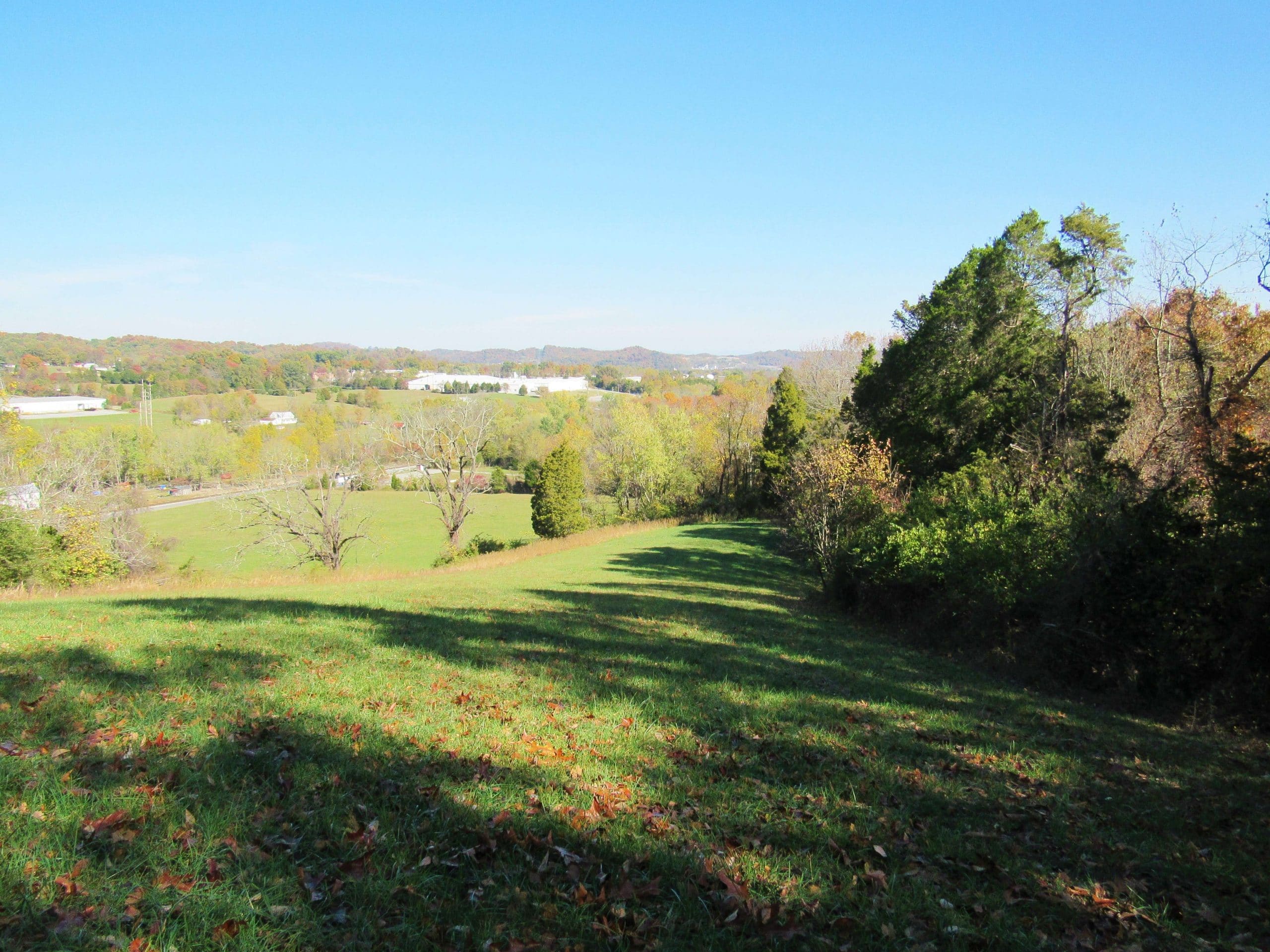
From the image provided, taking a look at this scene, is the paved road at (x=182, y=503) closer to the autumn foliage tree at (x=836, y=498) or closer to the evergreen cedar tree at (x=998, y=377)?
the autumn foliage tree at (x=836, y=498)

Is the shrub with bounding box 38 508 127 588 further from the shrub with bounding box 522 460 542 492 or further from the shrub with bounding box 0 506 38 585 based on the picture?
the shrub with bounding box 522 460 542 492

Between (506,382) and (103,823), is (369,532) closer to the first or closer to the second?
(103,823)

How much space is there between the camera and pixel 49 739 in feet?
15.2

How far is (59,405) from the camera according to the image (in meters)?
76.5

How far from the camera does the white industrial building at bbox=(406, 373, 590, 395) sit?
5620 inches

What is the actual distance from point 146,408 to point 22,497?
59447mm

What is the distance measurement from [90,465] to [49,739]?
32.0 meters

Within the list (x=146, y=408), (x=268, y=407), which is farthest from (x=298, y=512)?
(x=268, y=407)

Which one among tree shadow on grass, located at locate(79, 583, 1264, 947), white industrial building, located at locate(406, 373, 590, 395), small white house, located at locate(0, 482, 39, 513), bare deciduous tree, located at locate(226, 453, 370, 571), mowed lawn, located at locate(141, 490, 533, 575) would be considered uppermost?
white industrial building, located at locate(406, 373, 590, 395)

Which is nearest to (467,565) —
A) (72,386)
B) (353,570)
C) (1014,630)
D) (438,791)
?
(353,570)

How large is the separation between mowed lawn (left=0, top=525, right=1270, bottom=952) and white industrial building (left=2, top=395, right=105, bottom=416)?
76128mm

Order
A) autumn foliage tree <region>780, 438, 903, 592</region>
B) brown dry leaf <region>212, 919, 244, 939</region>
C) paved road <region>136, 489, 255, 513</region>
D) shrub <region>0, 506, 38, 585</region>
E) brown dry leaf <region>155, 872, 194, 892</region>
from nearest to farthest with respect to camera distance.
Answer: brown dry leaf <region>212, 919, 244, 939</region> → brown dry leaf <region>155, 872, 194, 892</region> → autumn foliage tree <region>780, 438, 903, 592</region> → shrub <region>0, 506, 38, 585</region> → paved road <region>136, 489, 255, 513</region>

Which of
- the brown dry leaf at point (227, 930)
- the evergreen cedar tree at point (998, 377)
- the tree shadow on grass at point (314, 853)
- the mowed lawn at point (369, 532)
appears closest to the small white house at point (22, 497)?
the mowed lawn at point (369, 532)

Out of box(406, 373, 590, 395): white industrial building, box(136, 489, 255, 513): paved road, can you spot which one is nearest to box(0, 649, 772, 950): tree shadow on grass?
box(136, 489, 255, 513): paved road
